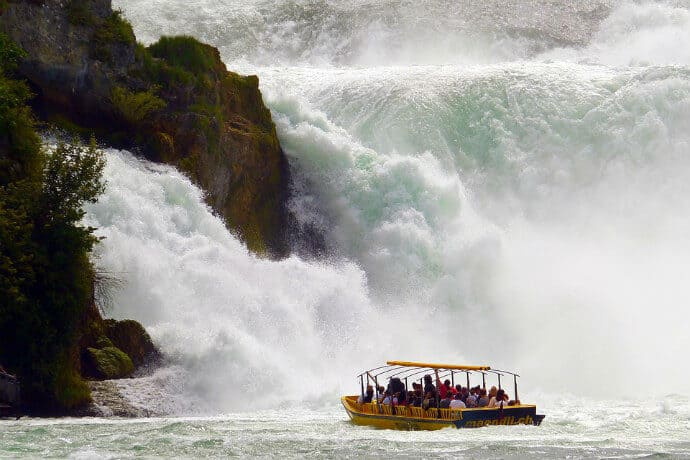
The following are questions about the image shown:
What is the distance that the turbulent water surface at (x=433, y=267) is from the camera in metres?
30.7

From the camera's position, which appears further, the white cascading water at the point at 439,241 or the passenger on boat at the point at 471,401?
the white cascading water at the point at 439,241

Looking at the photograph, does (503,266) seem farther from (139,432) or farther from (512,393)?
(139,432)

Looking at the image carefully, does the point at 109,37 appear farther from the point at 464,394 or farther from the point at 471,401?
the point at 471,401

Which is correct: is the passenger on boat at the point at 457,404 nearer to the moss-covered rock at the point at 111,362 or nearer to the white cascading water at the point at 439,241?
the white cascading water at the point at 439,241

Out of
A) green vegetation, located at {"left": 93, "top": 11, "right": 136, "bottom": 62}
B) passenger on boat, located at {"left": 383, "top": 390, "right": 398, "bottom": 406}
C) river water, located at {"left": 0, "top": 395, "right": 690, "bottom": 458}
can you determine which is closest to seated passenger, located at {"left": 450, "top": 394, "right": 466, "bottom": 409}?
river water, located at {"left": 0, "top": 395, "right": 690, "bottom": 458}

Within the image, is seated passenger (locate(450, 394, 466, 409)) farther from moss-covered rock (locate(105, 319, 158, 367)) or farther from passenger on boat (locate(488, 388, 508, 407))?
moss-covered rock (locate(105, 319, 158, 367))

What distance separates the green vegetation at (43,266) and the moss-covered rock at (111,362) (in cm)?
108

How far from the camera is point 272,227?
153ft

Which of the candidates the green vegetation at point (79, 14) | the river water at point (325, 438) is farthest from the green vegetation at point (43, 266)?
the green vegetation at point (79, 14)

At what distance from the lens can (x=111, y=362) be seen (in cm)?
3316

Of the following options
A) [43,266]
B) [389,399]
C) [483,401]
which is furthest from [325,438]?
[43,266]

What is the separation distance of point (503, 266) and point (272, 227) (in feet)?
26.8

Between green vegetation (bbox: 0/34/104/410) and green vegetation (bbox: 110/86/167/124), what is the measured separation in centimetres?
800

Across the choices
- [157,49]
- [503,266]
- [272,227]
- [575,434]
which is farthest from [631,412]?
[157,49]
